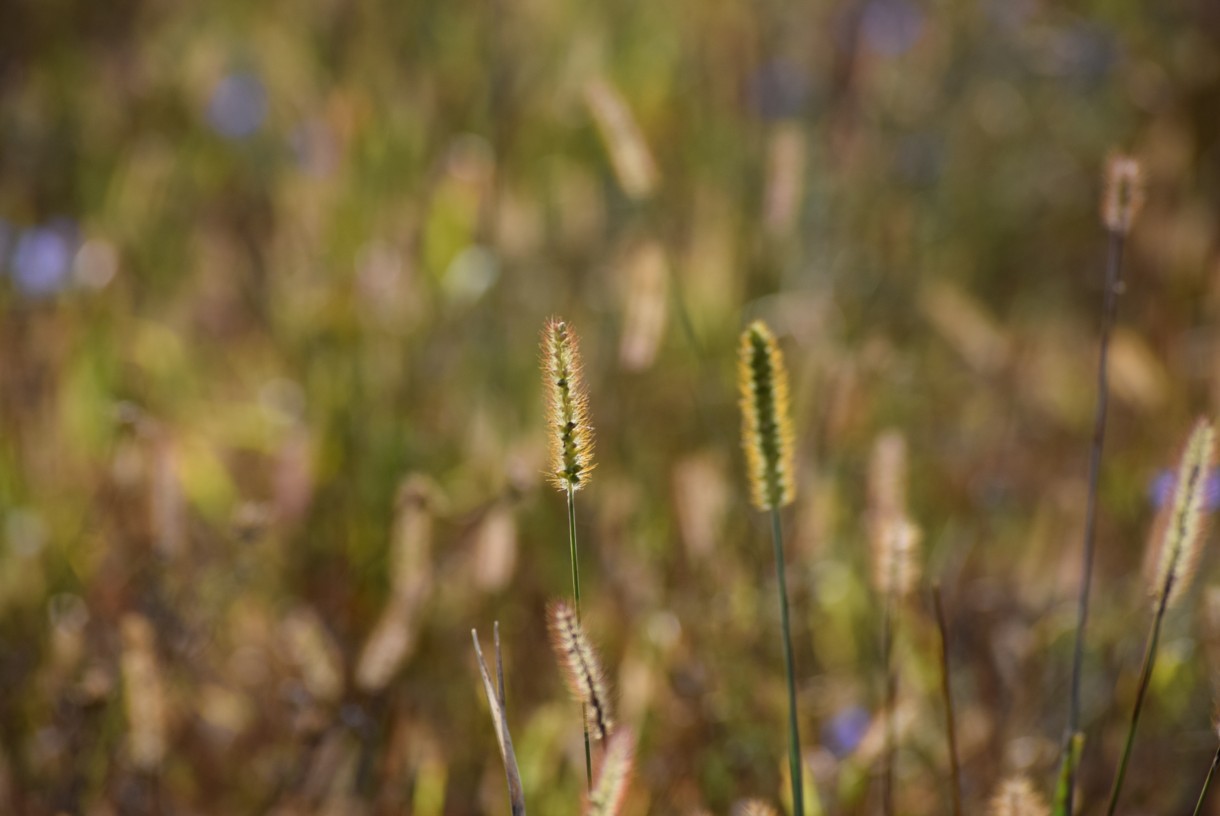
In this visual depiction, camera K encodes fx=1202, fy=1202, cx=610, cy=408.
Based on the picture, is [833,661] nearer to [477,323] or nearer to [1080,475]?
[1080,475]

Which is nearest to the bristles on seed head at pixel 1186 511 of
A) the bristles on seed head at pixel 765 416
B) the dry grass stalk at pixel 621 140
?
the bristles on seed head at pixel 765 416

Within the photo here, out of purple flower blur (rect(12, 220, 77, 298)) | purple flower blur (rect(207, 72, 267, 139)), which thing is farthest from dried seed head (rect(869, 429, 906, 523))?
purple flower blur (rect(207, 72, 267, 139))

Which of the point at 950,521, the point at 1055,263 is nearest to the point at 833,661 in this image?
the point at 950,521

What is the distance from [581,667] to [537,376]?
1.60 m

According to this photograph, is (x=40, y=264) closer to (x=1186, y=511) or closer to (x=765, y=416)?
(x=765, y=416)

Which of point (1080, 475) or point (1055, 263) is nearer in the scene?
point (1080, 475)

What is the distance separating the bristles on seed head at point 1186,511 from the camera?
0.82 metres

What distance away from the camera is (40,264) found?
7.88 ft

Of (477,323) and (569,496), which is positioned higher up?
(477,323)

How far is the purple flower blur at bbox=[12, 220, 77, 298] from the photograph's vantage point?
7.75 ft

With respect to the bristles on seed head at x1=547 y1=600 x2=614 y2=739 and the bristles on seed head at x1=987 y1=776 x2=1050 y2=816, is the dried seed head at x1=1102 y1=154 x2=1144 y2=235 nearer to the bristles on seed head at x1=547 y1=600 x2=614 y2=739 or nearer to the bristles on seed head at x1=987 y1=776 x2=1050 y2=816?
the bristles on seed head at x1=987 y1=776 x2=1050 y2=816

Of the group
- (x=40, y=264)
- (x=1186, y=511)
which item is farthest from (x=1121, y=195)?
(x=40, y=264)

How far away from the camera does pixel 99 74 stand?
3.20m

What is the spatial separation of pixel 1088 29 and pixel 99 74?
2742mm
